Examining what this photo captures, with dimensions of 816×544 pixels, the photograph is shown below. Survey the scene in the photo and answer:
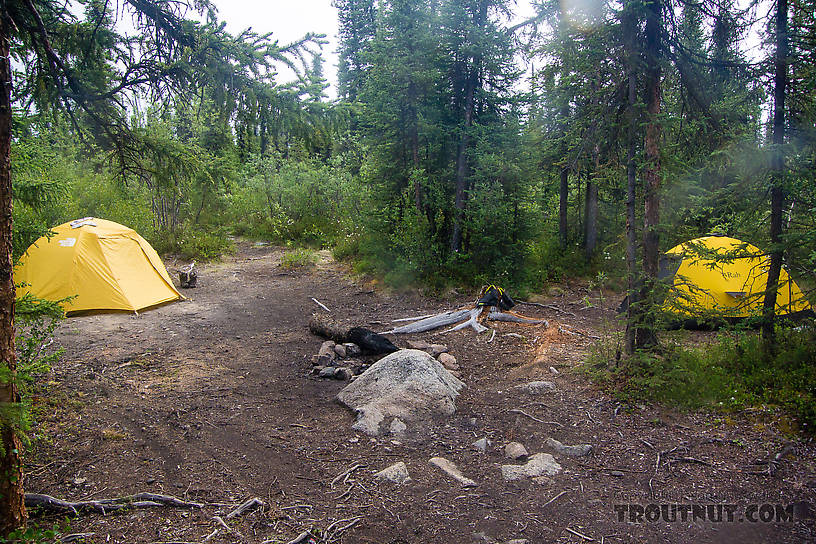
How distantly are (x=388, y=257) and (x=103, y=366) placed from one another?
6.40 metres

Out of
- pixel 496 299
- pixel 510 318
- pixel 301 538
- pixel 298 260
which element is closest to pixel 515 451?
pixel 301 538

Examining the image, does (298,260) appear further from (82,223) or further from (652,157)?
(652,157)

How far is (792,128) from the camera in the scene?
211 inches

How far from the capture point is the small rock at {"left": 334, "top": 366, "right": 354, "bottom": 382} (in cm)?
651

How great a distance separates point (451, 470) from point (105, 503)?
2.64 metres

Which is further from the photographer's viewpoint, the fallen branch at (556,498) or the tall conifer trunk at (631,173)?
the tall conifer trunk at (631,173)

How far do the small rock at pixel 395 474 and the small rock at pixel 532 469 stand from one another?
83 cm

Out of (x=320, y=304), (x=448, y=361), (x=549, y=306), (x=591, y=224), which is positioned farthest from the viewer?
(x=591, y=224)

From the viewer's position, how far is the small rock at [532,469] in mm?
4176

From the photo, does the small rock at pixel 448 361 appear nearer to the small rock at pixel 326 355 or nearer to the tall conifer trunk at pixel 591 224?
the small rock at pixel 326 355

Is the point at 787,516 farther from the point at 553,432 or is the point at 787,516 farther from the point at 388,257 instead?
the point at 388,257

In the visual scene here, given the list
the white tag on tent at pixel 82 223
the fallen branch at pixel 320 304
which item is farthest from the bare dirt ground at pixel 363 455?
the white tag on tent at pixel 82 223

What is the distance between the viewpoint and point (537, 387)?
5938mm

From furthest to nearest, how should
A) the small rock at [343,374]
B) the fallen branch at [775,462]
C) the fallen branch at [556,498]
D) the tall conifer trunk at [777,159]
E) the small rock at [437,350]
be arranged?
the small rock at [437,350], the small rock at [343,374], the tall conifer trunk at [777,159], the fallen branch at [775,462], the fallen branch at [556,498]
